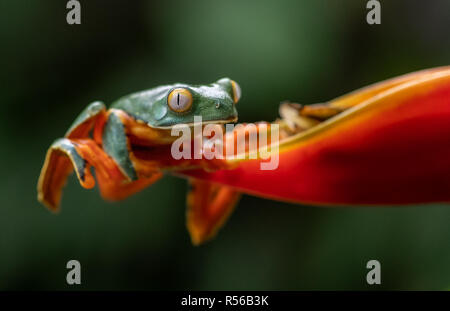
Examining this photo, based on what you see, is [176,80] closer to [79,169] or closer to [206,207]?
[206,207]

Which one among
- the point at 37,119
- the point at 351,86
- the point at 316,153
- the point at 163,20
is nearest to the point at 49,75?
the point at 37,119

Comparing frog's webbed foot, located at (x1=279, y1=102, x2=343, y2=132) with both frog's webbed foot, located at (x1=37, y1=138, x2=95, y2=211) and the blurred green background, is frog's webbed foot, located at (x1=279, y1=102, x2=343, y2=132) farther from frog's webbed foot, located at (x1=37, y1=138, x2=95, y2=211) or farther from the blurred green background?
the blurred green background

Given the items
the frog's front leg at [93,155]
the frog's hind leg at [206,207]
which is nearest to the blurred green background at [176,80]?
the frog's hind leg at [206,207]

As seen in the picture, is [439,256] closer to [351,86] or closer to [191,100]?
[351,86]

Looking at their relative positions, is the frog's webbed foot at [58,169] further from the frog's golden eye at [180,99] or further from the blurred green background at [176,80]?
the blurred green background at [176,80]

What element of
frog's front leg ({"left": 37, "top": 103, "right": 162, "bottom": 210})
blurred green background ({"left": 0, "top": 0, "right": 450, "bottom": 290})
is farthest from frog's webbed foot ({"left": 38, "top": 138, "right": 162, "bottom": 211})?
blurred green background ({"left": 0, "top": 0, "right": 450, "bottom": 290})
